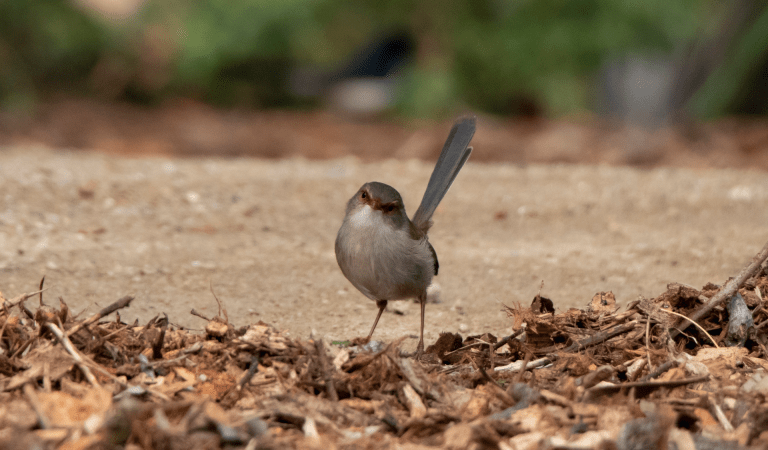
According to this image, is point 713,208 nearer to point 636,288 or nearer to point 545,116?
point 636,288

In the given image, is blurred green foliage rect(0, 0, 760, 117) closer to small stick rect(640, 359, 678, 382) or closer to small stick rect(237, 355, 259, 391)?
small stick rect(640, 359, 678, 382)

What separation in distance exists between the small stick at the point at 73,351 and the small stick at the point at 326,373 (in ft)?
2.04

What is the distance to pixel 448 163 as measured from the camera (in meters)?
3.28

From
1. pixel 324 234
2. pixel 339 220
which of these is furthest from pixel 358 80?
pixel 324 234

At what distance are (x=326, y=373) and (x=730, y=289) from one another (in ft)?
4.39

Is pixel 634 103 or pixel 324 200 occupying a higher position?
pixel 634 103

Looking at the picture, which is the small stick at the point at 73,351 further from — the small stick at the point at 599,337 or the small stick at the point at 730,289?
the small stick at the point at 730,289

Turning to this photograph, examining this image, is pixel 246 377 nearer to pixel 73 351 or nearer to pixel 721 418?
pixel 73 351

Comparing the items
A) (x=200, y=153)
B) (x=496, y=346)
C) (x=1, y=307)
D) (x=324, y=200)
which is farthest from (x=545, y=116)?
(x=1, y=307)

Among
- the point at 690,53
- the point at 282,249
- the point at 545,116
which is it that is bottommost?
the point at 282,249

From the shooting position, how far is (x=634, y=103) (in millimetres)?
11344

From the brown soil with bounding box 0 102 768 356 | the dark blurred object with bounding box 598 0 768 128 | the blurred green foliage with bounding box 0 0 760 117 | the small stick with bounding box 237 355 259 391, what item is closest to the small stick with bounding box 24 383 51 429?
the small stick with bounding box 237 355 259 391

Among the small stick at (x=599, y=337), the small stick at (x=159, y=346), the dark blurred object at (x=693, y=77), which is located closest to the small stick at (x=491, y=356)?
the small stick at (x=599, y=337)

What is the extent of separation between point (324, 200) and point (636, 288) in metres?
2.55
